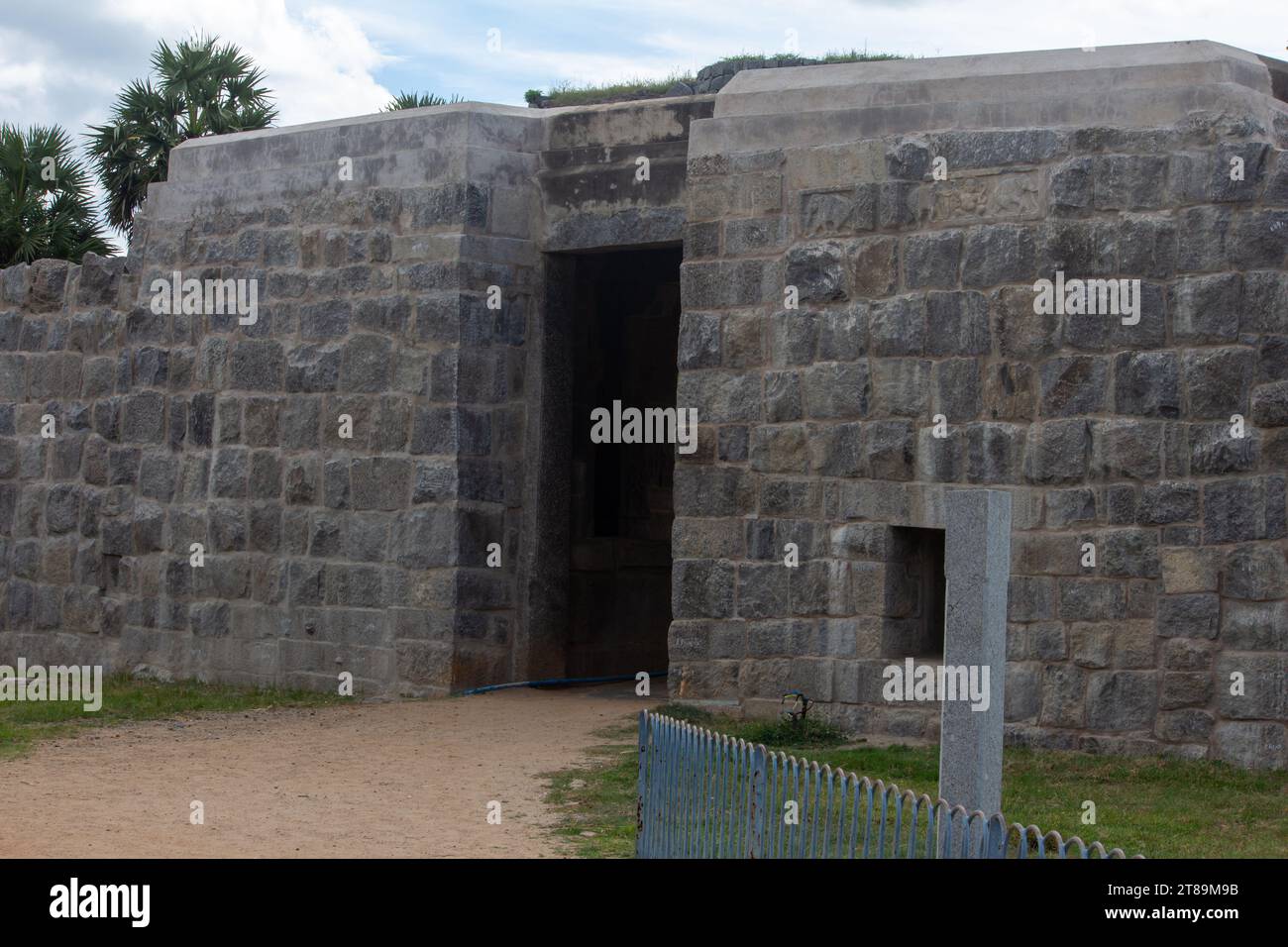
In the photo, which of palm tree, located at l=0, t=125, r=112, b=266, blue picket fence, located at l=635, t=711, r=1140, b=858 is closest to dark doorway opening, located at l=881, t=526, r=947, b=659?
blue picket fence, located at l=635, t=711, r=1140, b=858

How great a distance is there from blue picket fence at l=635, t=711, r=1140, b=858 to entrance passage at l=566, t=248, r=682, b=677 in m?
5.98

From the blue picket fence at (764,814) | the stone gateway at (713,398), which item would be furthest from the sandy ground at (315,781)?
the stone gateway at (713,398)

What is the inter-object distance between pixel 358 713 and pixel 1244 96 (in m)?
6.92

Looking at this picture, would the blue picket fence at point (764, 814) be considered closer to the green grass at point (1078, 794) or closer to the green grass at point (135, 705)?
the green grass at point (1078, 794)

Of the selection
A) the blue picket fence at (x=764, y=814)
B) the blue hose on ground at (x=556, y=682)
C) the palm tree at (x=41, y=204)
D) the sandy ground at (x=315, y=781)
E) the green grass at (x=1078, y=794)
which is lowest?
the sandy ground at (x=315, y=781)

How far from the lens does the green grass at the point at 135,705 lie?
10992 millimetres

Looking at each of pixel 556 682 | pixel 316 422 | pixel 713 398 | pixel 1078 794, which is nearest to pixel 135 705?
pixel 316 422

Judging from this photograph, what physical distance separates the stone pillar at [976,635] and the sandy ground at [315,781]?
6.43 feet

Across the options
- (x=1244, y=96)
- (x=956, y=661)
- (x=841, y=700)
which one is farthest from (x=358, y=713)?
(x=1244, y=96)

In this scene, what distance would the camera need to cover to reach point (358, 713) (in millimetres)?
11672

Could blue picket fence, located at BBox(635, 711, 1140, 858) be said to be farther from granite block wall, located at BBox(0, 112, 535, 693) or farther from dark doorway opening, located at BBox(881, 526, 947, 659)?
granite block wall, located at BBox(0, 112, 535, 693)

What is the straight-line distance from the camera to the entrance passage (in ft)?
43.8

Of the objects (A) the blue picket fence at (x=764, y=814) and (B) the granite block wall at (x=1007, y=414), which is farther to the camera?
(B) the granite block wall at (x=1007, y=414)

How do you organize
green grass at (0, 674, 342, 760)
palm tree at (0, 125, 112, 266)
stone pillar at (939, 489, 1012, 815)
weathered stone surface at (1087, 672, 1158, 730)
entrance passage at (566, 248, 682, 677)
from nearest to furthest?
stone pillar at (939, 489, 1012, 815) < weathered stone surface at (1087, 672, 1158, 730) < green grass at (0, 674, 342, 760) < entrance passage at (566, 248, 682, 677) < palm tree at (0, 125, 112, 266)
